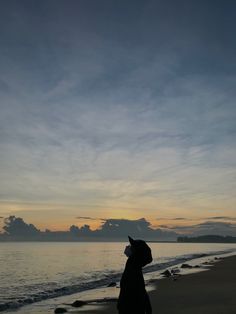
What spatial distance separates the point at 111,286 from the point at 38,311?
35.1 ft

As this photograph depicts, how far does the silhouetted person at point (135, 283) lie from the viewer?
6801 millimetres

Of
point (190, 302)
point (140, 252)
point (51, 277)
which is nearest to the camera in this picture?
point (140, 252)

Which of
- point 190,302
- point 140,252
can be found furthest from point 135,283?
point 190,302

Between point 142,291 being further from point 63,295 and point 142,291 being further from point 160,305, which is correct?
point 63,295

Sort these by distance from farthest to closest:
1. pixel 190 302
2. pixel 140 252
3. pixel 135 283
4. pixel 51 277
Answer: pixel 51 277
pixel 190 302
pixel 135 283
pixel 140 252

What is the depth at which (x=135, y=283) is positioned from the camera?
695 centimetres

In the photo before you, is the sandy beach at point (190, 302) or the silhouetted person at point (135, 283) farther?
the sandy beach at point (190, 302)

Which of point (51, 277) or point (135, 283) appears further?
point (51, 277)

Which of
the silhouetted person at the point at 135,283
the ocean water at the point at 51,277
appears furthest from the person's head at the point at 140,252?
the ocean water at the point at 51,277

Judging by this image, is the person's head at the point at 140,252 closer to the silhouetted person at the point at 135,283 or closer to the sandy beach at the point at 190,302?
the silhouetted person at the point at 135,283

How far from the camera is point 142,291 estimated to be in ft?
22.8

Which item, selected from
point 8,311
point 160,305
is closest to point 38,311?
point 8,311

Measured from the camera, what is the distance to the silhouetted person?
6.80m

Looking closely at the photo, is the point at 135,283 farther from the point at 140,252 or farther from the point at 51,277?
the point at 51,277
